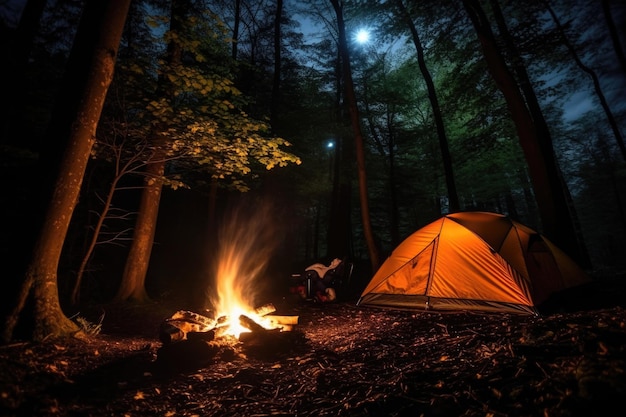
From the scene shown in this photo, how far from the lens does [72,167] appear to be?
15.2 ft

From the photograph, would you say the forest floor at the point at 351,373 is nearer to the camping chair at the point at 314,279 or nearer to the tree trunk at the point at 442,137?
the camping chair at the point at 314,279

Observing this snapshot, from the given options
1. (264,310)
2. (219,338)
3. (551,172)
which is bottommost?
(219,338)

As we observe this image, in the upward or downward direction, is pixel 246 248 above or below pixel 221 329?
above

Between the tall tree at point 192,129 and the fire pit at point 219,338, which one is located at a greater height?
the tall tree at point 192,129

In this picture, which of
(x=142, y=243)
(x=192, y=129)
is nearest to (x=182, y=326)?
A: (x=192, y=129)

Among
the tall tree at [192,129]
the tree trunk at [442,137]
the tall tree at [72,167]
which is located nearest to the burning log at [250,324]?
the tall tree at [72,167]

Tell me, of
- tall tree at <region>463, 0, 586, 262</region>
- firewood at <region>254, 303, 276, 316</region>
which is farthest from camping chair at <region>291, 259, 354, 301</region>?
tall tree at <region>463, 0, 586, 262</region>

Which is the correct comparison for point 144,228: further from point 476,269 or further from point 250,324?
point 476,269

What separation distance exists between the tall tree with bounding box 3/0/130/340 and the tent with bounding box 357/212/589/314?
20.5 ft

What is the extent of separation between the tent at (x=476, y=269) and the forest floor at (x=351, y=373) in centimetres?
61

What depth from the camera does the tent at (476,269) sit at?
6.01m

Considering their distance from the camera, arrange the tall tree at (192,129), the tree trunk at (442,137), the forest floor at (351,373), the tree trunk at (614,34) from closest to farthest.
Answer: the forest floor at (351,373) → the tall tree at (192,129) → the tree trunk at (614,34) → the tree trunk at (442,137)

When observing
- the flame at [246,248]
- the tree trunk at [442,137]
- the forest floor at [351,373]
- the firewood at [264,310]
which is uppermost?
the tree trunk at [442,137]

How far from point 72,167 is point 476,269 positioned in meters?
7.46
